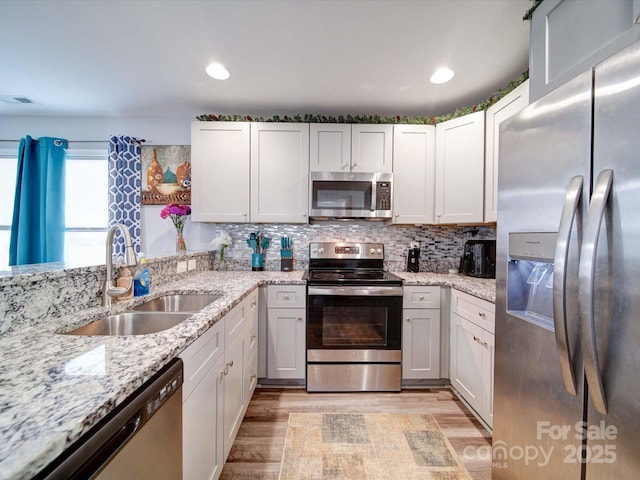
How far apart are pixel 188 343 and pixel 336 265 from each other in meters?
1.91

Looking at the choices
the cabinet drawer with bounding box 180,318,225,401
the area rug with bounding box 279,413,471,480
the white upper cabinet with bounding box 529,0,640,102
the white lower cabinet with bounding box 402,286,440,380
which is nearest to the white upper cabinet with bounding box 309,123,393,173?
the white lower cabinet with bounding box 402,286,440,380

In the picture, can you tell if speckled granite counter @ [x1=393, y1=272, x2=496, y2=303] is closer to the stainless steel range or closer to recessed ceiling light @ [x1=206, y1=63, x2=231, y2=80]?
the stainless steel range

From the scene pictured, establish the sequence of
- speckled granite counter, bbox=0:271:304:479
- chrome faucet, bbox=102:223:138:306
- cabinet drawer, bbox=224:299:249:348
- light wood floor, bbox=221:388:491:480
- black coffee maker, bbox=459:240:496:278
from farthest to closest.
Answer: black coffee maker, bbox=459:240:496:278 → light wood floor, bbox=221:388:491:480 → cabinet drawer, bbox=224:299:249:348 → chrome faucet, bbox=102:223:138:306 → speckled granite counter, bbox=0:271:304:479

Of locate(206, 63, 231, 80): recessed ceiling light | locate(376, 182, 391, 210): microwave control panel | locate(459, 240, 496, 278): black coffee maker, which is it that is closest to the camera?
locate(206, 63, 231, 80): recessed ceiling light

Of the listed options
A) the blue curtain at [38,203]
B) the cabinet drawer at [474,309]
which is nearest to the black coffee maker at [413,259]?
Result: the cabinet drawer at [474,309]

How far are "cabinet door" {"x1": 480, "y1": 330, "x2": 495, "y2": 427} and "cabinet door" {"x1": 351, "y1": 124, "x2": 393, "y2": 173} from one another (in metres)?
1.57

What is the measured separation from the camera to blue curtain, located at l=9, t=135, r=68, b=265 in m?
2.60

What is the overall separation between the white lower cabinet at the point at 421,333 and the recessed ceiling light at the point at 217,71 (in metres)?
2.18

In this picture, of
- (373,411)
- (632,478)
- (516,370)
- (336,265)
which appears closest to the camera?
(632,478)

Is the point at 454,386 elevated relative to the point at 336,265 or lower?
lower

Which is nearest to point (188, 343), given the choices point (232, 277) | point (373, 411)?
point (232, 277)

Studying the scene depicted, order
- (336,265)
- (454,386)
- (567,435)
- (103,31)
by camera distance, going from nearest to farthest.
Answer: (567,435)
(103,31)
(454,386)
(336,265)

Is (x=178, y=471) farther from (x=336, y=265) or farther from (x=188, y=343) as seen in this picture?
(x=336, y=265)

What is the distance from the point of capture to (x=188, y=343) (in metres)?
0.91
